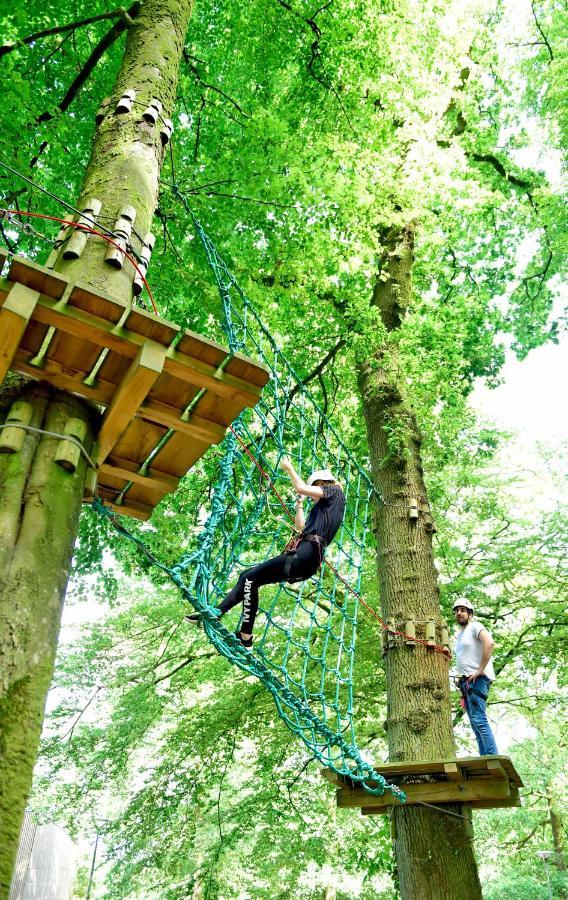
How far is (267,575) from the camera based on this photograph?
3.38 m

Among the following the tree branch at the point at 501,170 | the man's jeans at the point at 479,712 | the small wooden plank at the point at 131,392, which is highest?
the tree branch at the point at 501,170

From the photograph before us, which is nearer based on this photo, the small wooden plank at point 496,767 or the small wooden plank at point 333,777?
the small wooden plank at point 496,767

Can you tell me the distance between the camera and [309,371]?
642cm

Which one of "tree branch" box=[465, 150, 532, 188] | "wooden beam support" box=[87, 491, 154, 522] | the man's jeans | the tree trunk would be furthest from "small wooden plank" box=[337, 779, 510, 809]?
the tree trunk

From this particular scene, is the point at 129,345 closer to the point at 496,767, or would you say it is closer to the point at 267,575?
the point at 267,575

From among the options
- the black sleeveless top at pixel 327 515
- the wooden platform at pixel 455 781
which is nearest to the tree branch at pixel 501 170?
the black sleeveless top at pixel 327 515

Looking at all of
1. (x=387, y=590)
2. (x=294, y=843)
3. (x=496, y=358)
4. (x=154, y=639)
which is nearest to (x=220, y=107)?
(x=387, y=590)

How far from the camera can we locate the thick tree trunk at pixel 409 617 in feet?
11.0

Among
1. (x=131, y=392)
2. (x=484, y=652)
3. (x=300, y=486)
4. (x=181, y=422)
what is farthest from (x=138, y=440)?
(x=484, y=652)

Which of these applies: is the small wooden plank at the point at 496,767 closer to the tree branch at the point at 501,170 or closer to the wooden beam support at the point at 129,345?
the wooden beam support at the point at 129,345

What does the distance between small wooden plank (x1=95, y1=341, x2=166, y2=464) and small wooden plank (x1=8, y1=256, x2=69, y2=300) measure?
0.28 metres

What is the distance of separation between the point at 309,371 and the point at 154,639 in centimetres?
363

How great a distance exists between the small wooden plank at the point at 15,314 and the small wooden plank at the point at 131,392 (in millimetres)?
314

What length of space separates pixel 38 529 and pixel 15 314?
22.2 inches
